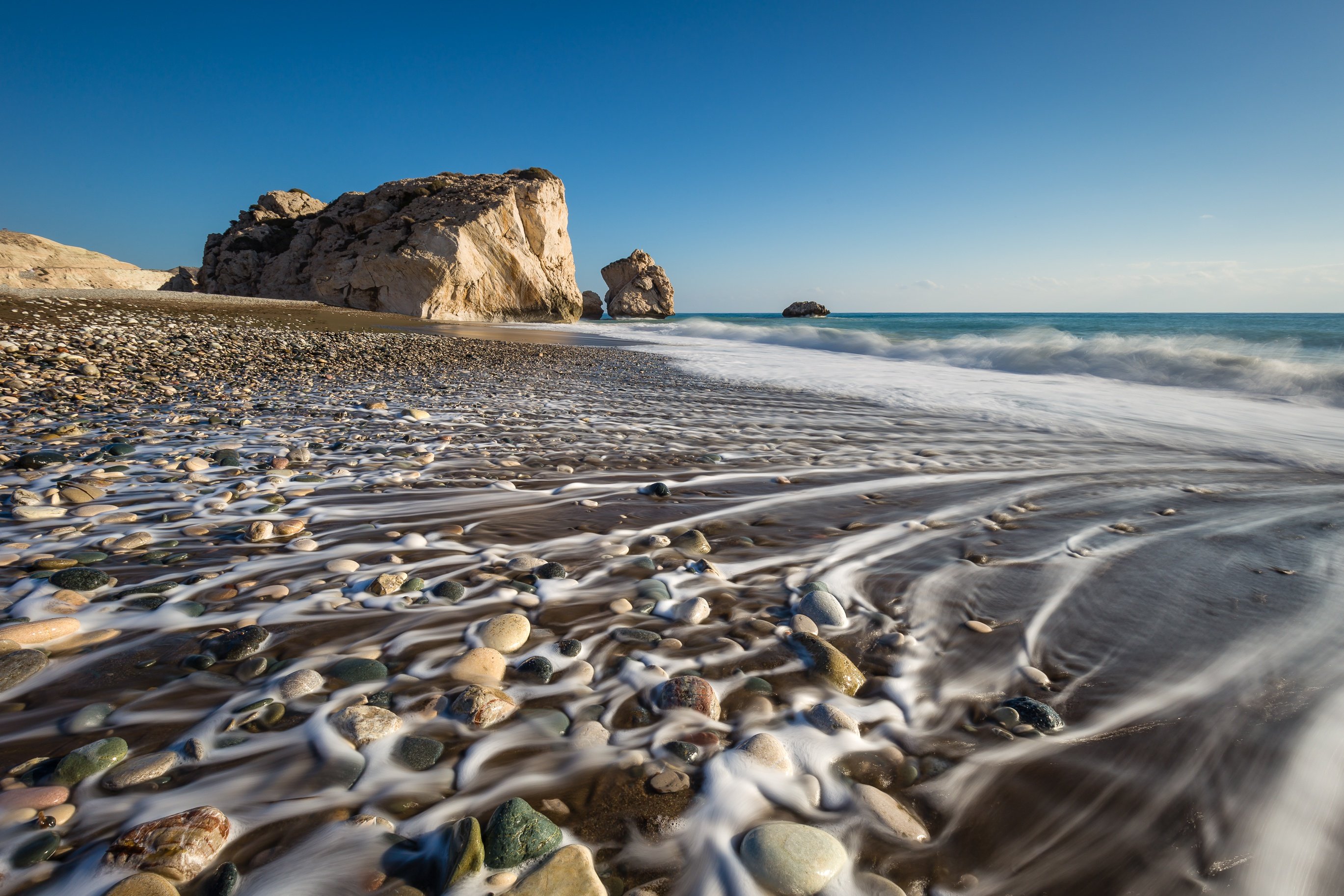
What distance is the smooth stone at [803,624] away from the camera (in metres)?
1.67

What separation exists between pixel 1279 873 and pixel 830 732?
2.54 ft

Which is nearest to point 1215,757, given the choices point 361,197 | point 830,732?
point 830,732

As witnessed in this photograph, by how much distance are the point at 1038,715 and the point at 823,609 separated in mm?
606

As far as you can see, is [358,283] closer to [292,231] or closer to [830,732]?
[292,231]

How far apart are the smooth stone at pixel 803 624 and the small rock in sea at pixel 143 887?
4.68 ft

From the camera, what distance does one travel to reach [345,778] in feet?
3.60

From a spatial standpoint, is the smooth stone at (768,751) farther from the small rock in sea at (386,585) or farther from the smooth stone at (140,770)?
the small rock in sea at (386,585)

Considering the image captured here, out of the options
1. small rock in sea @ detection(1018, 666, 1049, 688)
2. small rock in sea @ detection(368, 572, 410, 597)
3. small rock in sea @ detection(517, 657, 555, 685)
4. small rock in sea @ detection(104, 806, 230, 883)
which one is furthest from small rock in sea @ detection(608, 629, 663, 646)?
small rock in sea @ detection(1018, 666, 1049, 688)

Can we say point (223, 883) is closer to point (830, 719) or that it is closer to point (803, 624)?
point (830, 719)

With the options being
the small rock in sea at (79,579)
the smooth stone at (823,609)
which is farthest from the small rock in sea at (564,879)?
the small rock in sea at (79,579)

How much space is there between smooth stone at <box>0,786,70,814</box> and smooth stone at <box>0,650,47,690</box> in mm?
478

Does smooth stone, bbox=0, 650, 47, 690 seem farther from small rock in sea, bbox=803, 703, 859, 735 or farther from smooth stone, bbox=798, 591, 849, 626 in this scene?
smooth stone, bbox=798, 591, 849, 626

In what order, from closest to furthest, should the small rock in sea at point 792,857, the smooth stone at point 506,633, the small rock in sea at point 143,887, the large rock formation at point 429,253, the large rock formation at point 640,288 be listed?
the small rock in sea at point 143,887
the small rock in sea at point 792,857
the smooth stone at point 506,633
the large rock formation at point 429,253
the large rock formation at point 640,288

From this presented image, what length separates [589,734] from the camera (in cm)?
123
